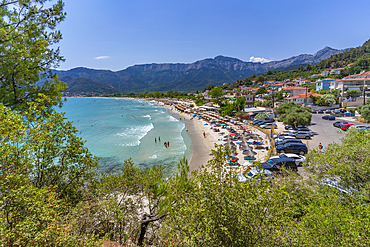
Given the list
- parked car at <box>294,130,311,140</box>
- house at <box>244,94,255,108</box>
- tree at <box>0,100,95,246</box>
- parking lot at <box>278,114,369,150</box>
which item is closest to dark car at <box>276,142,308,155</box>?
parking lot at <box>278,114,369,150</box>

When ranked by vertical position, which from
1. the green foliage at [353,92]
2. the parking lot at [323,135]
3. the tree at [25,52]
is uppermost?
the tree at [25,52]

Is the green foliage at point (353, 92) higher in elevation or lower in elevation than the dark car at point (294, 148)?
higher

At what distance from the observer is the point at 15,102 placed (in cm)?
580

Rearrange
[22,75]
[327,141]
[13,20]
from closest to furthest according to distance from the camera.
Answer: [13,20]
[22,75]
[327,141]

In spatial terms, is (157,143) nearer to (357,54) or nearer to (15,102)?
(15,102)

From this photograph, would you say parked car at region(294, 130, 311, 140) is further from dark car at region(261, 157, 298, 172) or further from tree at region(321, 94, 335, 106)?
tree at region(321, 94, 335, 106)

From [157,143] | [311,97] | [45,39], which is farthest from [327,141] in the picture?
[311,97]

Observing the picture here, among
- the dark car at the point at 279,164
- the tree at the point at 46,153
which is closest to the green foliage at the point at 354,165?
the dark car at the point at 279,164

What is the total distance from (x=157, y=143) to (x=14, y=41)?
1048 inches

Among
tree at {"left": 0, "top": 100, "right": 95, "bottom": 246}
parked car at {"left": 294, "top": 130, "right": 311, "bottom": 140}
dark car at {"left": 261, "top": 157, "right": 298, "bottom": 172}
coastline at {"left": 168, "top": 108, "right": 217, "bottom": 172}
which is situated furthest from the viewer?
parked car at {"left": 294, "top": 130, "right": 311, "bottom": 140}

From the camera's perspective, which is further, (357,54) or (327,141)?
(357,54)

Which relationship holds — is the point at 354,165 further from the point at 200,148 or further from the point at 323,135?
the point at 323,135

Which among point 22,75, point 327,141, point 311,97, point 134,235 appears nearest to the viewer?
point 22,75

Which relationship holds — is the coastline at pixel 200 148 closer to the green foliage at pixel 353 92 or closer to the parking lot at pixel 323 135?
the parking lot at pixel 323 135
